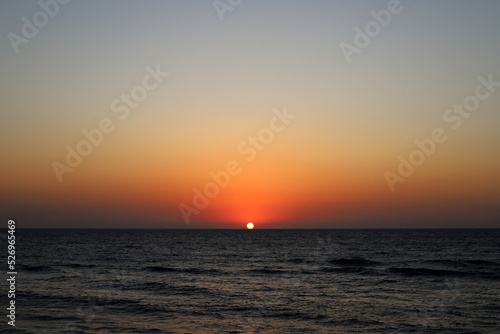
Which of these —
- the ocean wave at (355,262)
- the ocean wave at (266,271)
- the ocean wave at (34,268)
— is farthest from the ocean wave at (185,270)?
the ocean wave at (355,262)

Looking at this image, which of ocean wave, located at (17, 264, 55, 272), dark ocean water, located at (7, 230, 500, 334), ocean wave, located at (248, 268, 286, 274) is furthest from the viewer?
ocean wave, located at (248, 268, 286, 274)

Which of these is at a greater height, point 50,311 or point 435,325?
point 50,311

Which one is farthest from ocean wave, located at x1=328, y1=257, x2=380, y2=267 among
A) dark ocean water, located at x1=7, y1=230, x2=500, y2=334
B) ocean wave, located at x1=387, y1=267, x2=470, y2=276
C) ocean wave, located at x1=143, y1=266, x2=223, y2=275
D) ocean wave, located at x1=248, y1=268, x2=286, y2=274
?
ocean wave, located at x1=143, y1=266, x2=223, y2=275

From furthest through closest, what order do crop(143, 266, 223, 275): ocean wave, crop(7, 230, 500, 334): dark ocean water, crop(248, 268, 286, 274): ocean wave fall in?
1. crop(248, 268, 286, 274): ocean wave
2. crop(143, 266, 223, 275): ocean wave
3. crop(7, 230, 500, 334): dark ocean water

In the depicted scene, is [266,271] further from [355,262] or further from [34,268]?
[34,268]

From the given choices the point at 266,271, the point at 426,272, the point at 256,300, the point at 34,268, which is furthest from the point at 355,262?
the point at 34,268

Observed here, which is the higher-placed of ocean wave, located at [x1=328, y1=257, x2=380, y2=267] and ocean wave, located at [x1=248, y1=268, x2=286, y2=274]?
ocean wave, located at [x1=248, y1=268, x2=286, y2=274]

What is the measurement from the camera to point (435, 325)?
24484 mm

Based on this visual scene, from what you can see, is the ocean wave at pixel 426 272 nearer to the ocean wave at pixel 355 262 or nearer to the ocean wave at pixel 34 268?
the ocean wave at pixel 355 262

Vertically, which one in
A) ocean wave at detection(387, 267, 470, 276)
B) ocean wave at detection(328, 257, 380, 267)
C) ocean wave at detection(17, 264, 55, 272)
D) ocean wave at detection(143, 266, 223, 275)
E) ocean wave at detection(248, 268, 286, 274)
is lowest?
ocean wave at detection(387, 267, 470, 276)

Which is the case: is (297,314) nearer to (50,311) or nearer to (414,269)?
(50,311)

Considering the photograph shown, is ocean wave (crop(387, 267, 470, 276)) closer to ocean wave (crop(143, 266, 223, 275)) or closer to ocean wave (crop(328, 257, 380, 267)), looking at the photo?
ocean wave (crop(328, 257, 380, 267))

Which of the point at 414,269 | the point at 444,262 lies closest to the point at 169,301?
the point at 414,269

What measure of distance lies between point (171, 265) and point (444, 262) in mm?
35957
